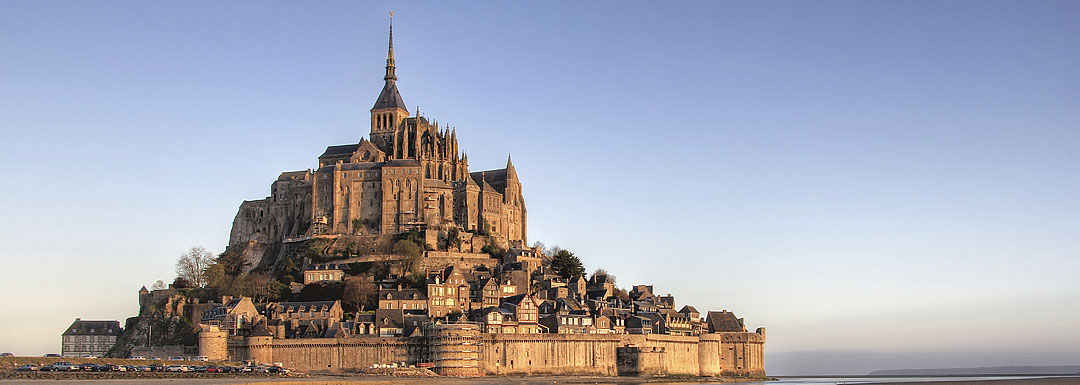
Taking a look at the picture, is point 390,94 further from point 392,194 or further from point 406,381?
point 406,381

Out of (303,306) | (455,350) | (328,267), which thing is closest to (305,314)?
(303,306)

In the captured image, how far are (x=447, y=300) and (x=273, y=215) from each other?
3237 cm

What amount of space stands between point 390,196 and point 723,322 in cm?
3588

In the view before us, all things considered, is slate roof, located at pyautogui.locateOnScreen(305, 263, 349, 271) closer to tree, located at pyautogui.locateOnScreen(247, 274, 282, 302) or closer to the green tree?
tree, located at pyautogui.locateOnScreen(247, 274, 282, 302)

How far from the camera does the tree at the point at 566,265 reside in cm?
10944

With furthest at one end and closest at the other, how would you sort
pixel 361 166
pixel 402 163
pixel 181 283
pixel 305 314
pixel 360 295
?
pixel 361 166 < pixel 402 163 < pixel 181 283 < pixel 360 295 < pixel 305 314

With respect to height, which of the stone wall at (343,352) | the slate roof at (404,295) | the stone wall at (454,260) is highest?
the stone wall at (454,260)

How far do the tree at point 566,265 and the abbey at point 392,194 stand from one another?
8141mm

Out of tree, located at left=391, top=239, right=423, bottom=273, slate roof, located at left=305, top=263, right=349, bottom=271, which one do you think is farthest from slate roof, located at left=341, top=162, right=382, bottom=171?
slate roof, located at left=305, top=263, right=349, bottom=271

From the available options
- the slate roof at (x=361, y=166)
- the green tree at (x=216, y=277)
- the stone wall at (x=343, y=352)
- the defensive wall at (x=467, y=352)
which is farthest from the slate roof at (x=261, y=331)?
the slate roof at (x=361, y=166)

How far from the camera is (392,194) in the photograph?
114 metres

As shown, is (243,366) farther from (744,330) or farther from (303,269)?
(744,330)

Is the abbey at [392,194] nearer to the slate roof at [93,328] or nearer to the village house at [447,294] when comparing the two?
the village house at [447,294]

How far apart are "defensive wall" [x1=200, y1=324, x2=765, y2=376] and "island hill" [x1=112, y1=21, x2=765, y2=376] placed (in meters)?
0.10
